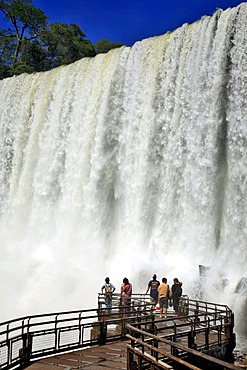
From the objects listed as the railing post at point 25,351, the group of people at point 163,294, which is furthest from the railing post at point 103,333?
the group of people at point 163,294

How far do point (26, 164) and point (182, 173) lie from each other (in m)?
12.3

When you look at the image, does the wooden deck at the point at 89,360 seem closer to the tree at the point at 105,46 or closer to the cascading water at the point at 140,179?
the cascading water at the point at 140,179

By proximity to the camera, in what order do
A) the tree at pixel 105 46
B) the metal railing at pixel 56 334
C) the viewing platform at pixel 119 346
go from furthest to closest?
1. the tree at pixel 105 46
2. the metal railing at pixel 56 334
3. the viewing platform at pixel 119 346

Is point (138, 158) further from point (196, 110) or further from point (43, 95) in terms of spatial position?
point (43, 95)

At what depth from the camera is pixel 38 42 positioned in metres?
54.5

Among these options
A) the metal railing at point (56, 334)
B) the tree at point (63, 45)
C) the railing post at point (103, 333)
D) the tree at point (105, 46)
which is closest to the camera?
the metal railing at point (56, 334)

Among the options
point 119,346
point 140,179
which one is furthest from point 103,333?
point 140,179

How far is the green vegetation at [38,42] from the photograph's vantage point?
53.1 metres

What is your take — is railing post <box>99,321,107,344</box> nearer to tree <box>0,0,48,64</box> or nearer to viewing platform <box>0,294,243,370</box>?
viewing platform <box>0,294,243,370</box>

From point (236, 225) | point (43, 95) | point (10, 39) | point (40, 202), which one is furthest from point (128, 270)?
point (10, 39)

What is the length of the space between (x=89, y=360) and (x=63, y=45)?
49.4 metres

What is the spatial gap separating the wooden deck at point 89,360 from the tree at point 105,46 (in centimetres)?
5262

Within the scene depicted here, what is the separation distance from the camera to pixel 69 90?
92.2 feet

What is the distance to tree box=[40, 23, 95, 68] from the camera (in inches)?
2087
